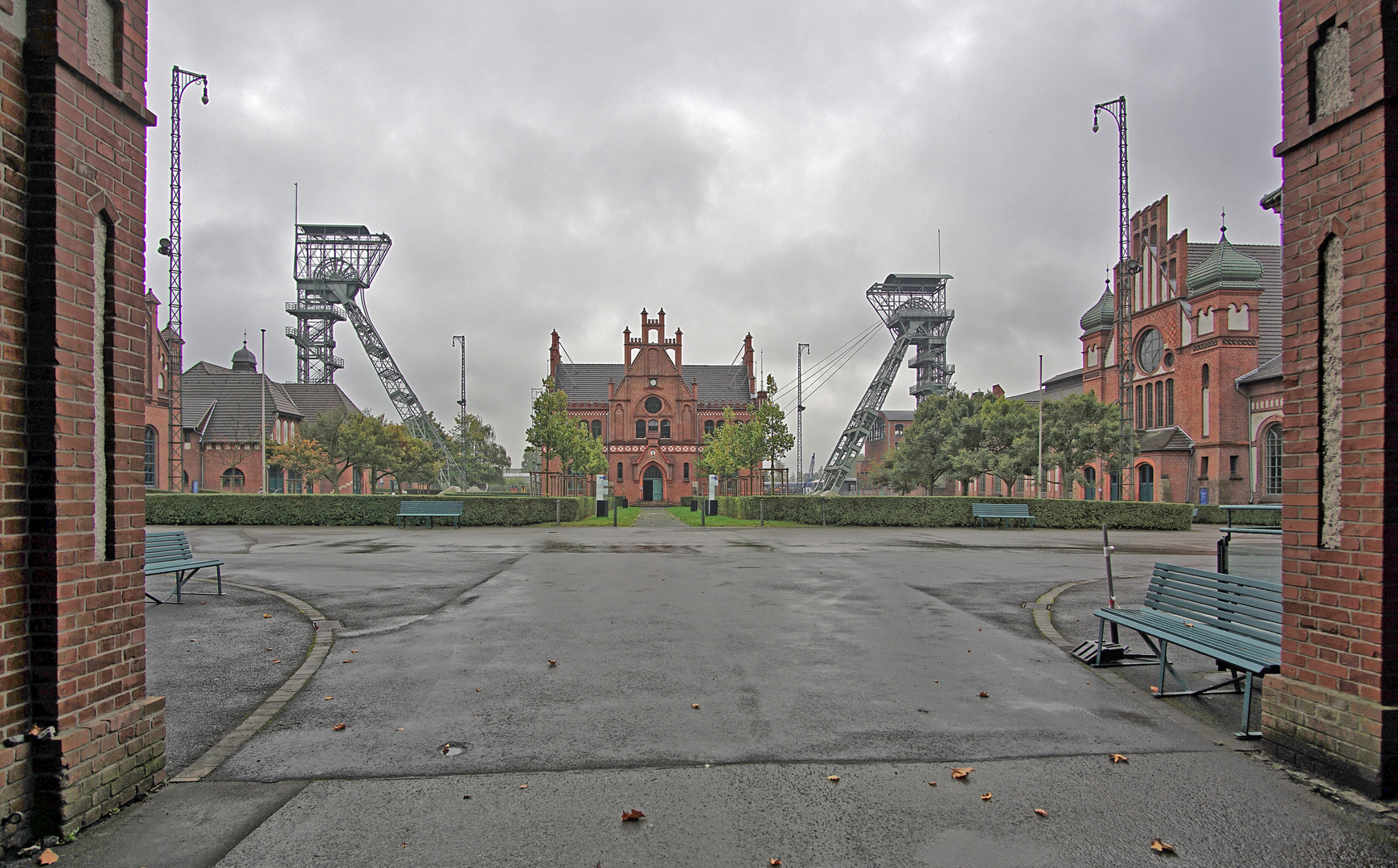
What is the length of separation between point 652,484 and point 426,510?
41358mm

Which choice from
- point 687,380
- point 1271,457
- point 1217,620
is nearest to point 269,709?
point 1217,620

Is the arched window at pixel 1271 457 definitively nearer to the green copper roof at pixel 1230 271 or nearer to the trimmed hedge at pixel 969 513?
the green copper roof at pixel 1230 271

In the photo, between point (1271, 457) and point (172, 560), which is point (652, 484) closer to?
point (1271, 457)

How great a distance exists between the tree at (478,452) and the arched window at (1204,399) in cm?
6077

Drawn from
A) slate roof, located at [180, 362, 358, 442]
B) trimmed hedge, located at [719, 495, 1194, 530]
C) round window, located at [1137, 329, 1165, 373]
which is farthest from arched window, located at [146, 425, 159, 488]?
round window, located at [1137, 329, 1165, 373]

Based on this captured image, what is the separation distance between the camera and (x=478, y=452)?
87375mm

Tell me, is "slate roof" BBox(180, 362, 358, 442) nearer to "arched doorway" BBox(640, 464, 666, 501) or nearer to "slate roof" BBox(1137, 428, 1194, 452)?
"arched doorway" BBox(640, 464, 666, 501)

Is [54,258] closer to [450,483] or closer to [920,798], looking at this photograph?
[920,798]

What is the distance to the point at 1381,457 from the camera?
3.79 metres

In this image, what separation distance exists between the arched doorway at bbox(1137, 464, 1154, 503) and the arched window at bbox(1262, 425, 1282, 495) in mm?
5532

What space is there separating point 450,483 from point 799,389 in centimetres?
3436

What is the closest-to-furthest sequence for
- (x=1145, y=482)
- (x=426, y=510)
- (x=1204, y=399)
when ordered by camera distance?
(x=426, y=510) → (x=1204, y=399) → (x=1145, y=482)

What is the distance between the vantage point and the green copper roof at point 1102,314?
168 feet

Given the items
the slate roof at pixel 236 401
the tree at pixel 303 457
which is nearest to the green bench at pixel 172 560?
the tree at pixel 303 457
